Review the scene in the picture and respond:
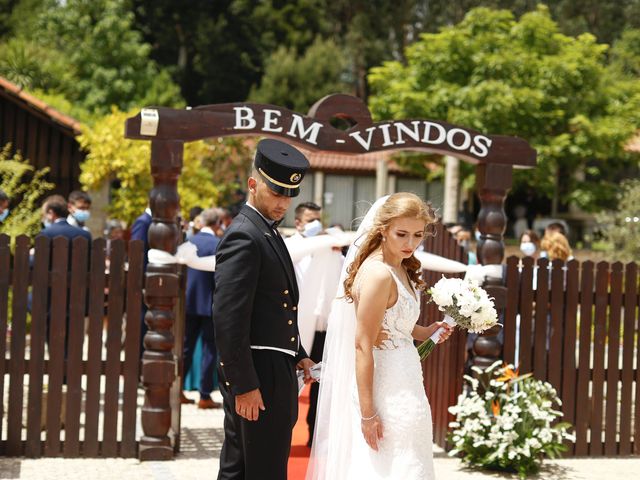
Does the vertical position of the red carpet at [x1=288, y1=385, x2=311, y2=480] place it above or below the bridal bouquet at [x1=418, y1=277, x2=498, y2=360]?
below

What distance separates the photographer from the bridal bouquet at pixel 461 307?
5.12 metres

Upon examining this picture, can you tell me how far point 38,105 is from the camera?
1795 cm

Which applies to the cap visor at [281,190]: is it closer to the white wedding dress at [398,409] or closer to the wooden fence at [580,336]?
the white wedding dress at [398,409]

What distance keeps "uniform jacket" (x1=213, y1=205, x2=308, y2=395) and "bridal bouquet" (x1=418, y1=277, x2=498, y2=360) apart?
0.85 meters

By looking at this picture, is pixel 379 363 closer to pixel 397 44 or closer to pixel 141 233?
pixel 141 233

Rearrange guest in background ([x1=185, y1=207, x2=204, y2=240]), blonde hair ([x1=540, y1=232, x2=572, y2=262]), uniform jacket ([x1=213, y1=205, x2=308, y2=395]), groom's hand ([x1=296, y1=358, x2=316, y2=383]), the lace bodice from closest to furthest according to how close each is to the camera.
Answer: uniform jacket ([x1=213, y1=205, x2=308, y2=395]), the lace bodice, groom's hand ([x1=296, y1=358, x2=316, y2=383]), blonde hair ([x1=540, y1=232, x2=572, y2=262]), guest in background ([x1=185, y1=207, x2=204, y2=240])

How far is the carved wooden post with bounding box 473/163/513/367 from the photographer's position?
7.76 meters

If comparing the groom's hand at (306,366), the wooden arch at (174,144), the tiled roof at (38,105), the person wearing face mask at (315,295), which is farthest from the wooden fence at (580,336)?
the tiled roof at (38,105)

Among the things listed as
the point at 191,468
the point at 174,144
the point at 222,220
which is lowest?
the point at 191,468

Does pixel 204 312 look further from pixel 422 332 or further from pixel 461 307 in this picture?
pixel 461 307

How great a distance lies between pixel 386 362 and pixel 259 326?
67 centimetres

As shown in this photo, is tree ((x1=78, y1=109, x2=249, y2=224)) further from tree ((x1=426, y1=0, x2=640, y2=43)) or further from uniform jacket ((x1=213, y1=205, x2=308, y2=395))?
tree ((x1=426, y1=0, x2=640, y2=43))

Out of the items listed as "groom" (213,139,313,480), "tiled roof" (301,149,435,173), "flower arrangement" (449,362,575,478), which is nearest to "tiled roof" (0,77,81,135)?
"flower arrangement" (449,362,575,478)

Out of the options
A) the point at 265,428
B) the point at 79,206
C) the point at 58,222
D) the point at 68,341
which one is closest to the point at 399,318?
the point at 265,428
